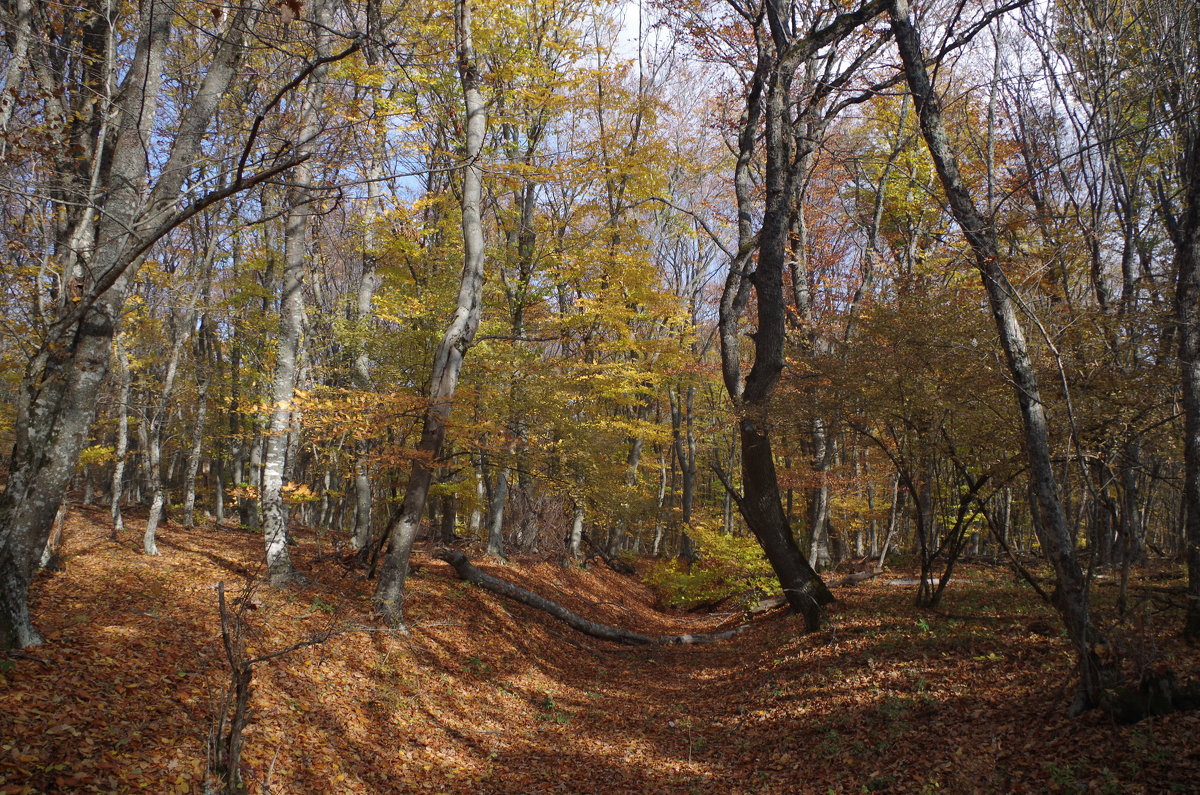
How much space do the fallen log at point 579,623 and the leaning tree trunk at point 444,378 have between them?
301 cm

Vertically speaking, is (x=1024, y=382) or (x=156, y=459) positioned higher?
(x=1024, y=382)

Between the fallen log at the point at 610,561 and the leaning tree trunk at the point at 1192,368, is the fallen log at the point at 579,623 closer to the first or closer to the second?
the leaning tree trunk at the point at 1192,368

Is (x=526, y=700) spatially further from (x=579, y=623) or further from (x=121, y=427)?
(x=121, y=427)

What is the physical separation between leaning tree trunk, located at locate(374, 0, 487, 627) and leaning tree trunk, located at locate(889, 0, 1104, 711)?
5.25 m

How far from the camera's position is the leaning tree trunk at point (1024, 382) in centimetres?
485

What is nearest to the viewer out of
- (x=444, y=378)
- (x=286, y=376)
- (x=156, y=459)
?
(x=444, y=378)

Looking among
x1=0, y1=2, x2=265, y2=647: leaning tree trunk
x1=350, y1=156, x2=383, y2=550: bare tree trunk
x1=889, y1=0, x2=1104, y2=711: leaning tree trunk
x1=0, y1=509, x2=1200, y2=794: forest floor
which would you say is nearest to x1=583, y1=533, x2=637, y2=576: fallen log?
x1=350, y1=156, x2=383, y2=550: bare tree trunk

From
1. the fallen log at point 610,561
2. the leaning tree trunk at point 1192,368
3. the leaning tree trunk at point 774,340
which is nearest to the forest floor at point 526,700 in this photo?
A: the leaning tree trunk at point 1192,368

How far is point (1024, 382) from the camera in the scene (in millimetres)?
5598

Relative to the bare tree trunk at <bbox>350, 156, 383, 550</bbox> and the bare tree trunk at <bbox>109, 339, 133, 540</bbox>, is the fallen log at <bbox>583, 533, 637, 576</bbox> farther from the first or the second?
the bare tree trunk at <bbox>109, 339, 133, 540</bbox>

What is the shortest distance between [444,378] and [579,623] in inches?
237

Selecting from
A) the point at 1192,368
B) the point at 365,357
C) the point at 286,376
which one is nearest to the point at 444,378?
the point at 286,376

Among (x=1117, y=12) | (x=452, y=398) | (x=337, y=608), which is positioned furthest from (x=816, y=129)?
(x=337, y=608)

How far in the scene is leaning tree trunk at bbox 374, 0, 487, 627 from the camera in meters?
8.24
